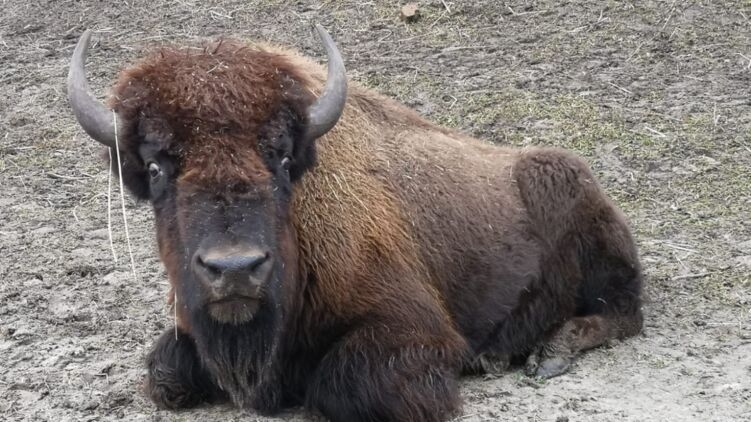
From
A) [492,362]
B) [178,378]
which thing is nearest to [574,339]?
[492,362]

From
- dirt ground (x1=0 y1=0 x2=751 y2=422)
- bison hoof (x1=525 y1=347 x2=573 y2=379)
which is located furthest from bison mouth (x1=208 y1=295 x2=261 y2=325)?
bison hoof (x1=525 y1=347 x2=573 y2=379)

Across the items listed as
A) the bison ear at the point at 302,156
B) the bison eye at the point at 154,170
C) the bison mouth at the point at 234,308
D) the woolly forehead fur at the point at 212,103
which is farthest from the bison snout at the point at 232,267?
the bison ear at the point at 302,156

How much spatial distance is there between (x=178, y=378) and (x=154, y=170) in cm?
116

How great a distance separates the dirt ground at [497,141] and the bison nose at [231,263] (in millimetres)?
1090

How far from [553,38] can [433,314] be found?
5802 millimetres

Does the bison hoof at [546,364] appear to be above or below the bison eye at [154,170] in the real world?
below

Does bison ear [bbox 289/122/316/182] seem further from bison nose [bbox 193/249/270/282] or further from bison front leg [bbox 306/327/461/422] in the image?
bison front leg [bbox 306/327/461/422]

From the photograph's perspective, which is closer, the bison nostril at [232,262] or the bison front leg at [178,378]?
the bison nostril at [232,262]

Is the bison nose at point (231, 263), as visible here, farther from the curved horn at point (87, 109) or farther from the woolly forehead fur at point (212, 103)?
the curved horn at point (87, 109)

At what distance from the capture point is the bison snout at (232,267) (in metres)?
4.20

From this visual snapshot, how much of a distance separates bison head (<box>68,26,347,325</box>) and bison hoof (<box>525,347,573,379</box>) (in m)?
1.64

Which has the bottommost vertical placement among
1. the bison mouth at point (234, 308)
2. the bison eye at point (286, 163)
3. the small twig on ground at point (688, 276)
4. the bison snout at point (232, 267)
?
the small twig on ground at point (688, 276)

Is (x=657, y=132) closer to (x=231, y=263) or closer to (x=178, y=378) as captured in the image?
(x=178, y=378)

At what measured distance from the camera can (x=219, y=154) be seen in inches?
176
